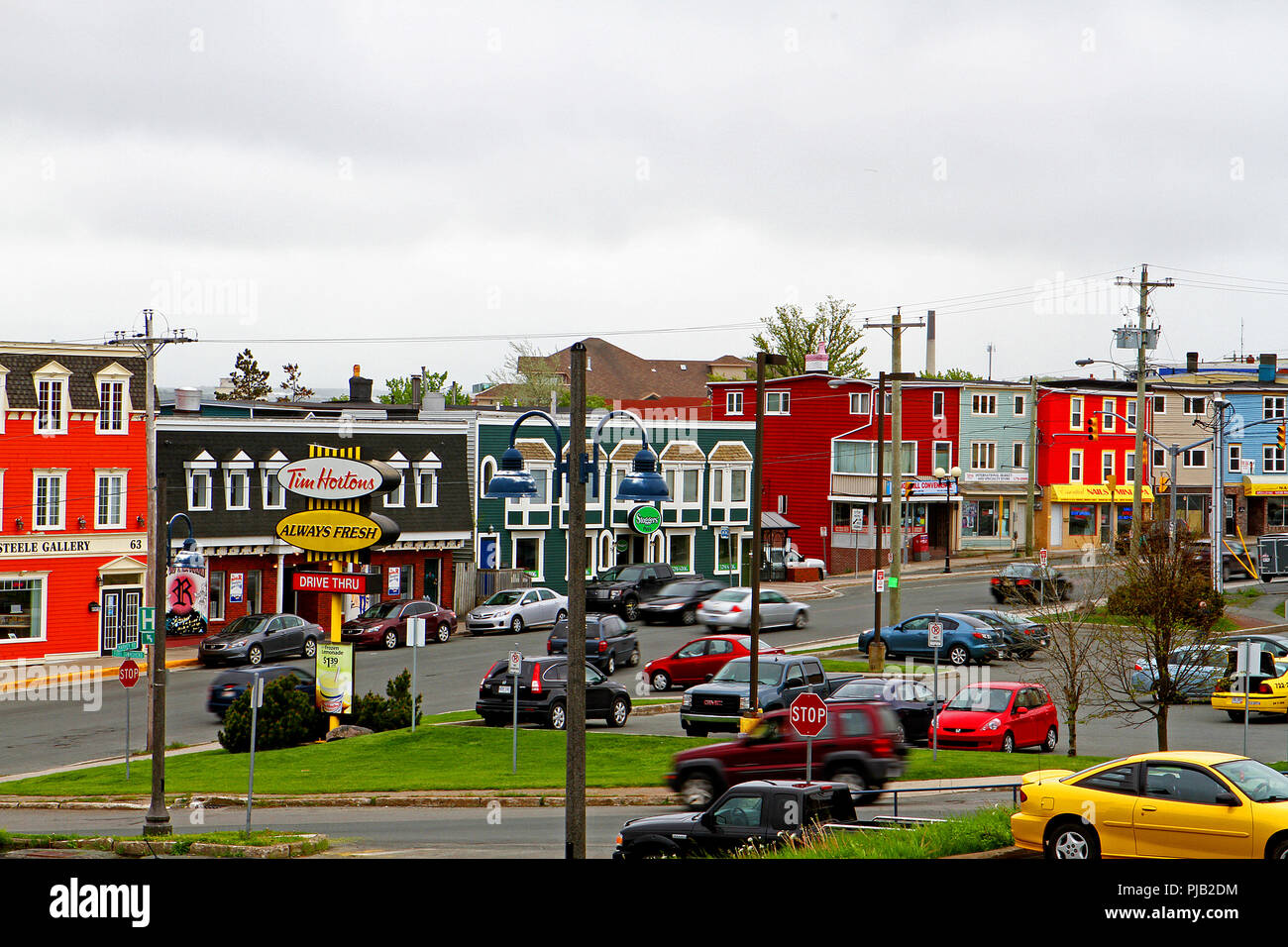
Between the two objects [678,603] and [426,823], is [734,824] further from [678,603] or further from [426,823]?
[678,603]

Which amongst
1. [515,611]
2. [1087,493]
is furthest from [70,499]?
[1087,493]

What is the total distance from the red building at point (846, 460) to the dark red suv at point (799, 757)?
46.7m

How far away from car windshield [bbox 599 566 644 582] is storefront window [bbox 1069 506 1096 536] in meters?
33.4

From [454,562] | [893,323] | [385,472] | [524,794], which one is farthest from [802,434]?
[524,794]

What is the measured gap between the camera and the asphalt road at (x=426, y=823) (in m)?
19.0

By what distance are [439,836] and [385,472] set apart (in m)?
13.5

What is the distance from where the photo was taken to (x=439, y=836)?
2056 centimetres

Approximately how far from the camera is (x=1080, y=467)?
75250 millimetres

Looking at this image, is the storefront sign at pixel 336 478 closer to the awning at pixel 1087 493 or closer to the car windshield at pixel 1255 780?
the car windshield at pixel 1255 780

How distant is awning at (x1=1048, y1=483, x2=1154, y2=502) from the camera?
73812mm

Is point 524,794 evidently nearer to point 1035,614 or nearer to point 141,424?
point 1035,614

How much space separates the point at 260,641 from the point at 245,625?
142 centimetres

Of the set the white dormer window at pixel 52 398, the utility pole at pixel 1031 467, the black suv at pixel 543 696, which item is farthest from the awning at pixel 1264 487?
the white dormer window at pixel 52 398

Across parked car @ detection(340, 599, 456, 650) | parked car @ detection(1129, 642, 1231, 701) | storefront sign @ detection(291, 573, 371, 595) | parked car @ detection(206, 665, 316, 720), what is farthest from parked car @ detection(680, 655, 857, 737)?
parked car @ detection(340, 599, 456, 650)
